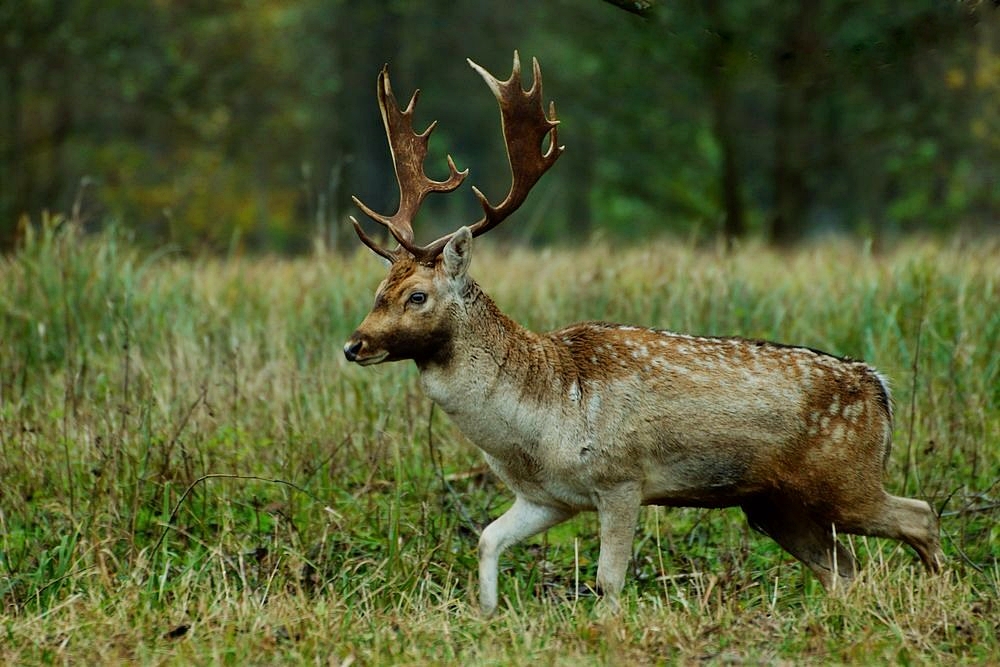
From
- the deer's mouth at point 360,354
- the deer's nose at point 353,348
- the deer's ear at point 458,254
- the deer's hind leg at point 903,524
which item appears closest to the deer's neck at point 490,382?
the deer's ear at point 458,254

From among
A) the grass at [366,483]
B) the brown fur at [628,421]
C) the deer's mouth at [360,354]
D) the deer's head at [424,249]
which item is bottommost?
the grass at [366,483]

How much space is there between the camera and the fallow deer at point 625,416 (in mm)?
5715

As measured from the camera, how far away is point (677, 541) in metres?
6.93

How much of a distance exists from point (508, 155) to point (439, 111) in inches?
814

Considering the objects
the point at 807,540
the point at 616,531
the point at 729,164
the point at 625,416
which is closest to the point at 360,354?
the point at 625,416

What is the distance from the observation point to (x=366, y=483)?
684cm

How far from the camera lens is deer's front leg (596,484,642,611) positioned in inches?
224

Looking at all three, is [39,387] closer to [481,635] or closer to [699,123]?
[481,635]

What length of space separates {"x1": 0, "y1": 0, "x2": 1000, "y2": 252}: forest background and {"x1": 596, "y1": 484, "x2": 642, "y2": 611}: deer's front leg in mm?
8358

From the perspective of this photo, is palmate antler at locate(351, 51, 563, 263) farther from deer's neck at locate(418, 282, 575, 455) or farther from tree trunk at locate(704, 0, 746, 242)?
tree trunk at locate(704, 0, 746, 242)

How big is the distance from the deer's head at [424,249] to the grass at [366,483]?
0.95 metres

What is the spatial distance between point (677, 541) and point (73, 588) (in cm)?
281

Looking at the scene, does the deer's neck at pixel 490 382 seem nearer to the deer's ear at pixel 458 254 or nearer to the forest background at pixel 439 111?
the deer's ear at pixel 458 254

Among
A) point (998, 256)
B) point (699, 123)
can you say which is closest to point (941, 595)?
point (998, 256)
